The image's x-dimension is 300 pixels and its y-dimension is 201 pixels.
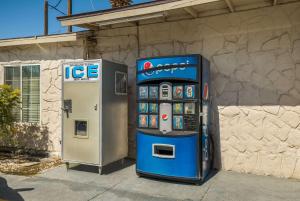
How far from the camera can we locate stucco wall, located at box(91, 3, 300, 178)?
5.19 meters

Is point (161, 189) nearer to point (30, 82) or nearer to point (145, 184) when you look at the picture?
point (145, 184)

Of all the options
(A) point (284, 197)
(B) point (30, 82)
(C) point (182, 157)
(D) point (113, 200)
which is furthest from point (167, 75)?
(B) point (30, 82)

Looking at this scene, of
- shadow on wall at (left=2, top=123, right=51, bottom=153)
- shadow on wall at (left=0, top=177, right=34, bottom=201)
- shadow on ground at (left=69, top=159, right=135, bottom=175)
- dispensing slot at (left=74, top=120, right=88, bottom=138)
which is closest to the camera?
shadow on wall at (left=0, top=177, right=34, bottom=201)

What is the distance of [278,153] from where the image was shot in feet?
17.3

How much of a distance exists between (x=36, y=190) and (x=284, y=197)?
4.09 meters

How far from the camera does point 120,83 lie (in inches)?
242

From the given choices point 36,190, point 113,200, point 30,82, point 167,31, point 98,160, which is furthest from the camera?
point 30,82

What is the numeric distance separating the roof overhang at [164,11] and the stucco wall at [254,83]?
0.48ft

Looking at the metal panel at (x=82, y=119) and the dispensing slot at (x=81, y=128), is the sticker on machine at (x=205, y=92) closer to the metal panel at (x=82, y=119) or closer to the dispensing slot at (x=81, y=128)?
the metal panel at (x=82, y=119)

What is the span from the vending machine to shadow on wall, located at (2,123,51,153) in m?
1.93

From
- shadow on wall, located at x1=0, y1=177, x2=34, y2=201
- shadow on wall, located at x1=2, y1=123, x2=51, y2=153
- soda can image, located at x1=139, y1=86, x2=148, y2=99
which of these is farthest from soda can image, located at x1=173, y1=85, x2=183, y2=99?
shadow on wall, located at x1=2, y1=123, x2=51, y2=153

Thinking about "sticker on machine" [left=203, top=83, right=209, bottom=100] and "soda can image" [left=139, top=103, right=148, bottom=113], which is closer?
"sticker on machine" [left=203, top=83, right=209, bottom=100]

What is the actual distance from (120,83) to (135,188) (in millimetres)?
2367

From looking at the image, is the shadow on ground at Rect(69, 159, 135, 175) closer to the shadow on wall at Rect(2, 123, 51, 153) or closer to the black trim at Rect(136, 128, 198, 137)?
the black trim at Rect(136, 128, 198, 137)
